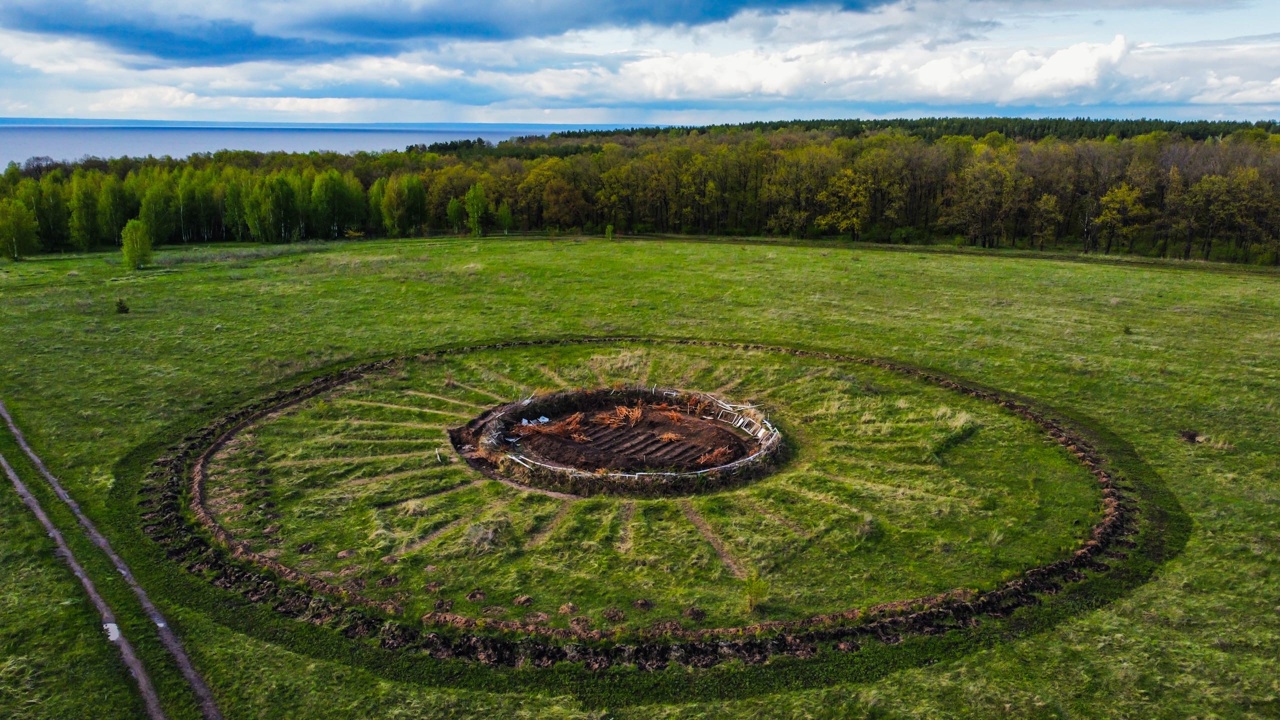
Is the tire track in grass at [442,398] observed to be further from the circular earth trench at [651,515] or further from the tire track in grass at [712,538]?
the tire track in grass at [712,538]

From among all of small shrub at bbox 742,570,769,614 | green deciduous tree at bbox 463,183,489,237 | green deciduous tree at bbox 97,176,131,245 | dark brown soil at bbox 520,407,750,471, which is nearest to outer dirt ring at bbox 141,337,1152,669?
small shrub at bbox 742,570,769,614

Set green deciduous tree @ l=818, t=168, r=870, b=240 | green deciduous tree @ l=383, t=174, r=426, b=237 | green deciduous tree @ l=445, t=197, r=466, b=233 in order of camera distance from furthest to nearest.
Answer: green deciduous tree @ l=383, t=174, r=426, b=237, green deciduous tree @ l=445, t=197, r=466, b=233, green deciduous tree @ l=818, t=168, r=870, b=240

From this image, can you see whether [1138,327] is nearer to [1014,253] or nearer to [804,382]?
[804,382]

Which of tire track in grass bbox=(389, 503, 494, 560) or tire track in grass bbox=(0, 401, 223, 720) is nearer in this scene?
tire track in grass bbox=(0, 401, 223, 720)

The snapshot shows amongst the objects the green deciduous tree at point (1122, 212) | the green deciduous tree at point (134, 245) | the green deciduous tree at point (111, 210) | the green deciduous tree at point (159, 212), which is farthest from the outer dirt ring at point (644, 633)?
the green deciduous tree at point (111, 210)

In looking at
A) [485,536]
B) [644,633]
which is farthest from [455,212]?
[644,633]

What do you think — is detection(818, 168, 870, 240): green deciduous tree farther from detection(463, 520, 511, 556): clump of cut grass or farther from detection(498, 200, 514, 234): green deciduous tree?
detection(463, 520, 511, 556): clump of cut grass

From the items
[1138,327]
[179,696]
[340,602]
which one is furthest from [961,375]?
[179,696]
